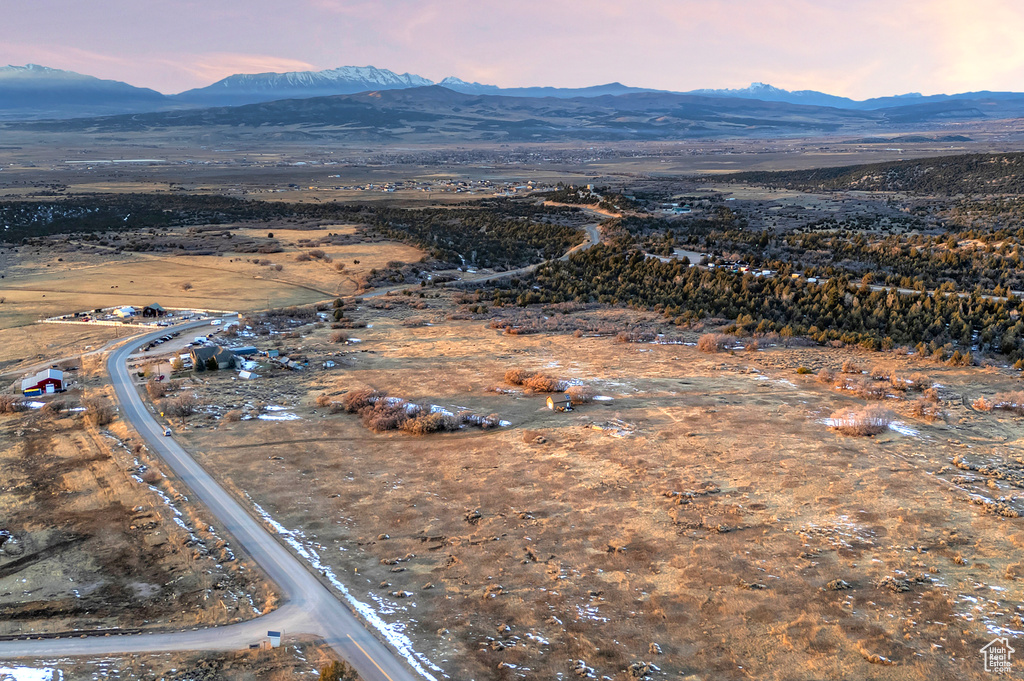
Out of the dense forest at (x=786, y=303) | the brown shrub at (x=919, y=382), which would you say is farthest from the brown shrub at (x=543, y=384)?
the brown shrub at (x=919, y=382)

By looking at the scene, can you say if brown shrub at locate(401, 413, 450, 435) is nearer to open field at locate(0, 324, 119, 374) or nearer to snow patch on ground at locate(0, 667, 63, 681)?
snow patch on ground at locate(0, 667, 63, 681)

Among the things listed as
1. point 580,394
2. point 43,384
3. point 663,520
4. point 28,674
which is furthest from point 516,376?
point 43,384

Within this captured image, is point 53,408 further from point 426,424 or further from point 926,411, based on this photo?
point 926,411

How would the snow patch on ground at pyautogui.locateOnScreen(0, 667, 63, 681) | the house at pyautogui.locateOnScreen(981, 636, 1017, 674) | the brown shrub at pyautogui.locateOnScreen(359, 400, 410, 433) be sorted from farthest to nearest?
1. the brown shrub at pyautogui.locateOnScreen(359, 400, 410, 433)
2. the snow patch on ground at pyautogui.locateOnScreen(0, 667, 63, 681)
3. the house at pyautogui.locateOnScreen(981, 636, 1017, 674)

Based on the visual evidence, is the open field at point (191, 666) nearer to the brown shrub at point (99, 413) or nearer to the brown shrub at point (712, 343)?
the brown shrub at point (99, 413)

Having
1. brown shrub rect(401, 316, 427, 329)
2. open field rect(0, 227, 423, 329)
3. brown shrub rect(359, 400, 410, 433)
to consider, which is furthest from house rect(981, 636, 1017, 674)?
open field rect(0, 227, 423, 329)
